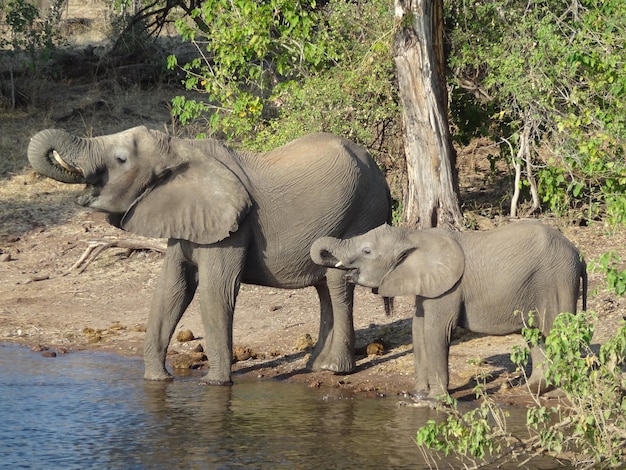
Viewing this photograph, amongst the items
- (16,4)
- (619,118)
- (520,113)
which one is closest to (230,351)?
(619,118)

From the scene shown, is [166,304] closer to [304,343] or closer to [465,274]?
[304,343]

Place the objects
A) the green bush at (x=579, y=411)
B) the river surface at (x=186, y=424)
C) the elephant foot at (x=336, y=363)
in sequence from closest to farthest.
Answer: the green bush at (x=579, y=411) < the river surface at (x=186, y=424) < the elephant foot at (x=336, y=363)

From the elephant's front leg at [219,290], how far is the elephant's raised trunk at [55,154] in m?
1.32

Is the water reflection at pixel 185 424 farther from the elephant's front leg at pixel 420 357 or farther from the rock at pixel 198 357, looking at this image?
the rock at pixel 198 357

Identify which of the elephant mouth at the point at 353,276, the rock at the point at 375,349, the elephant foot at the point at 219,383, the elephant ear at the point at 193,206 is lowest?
the rock at the point at 375,349

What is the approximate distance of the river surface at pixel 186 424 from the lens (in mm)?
8508

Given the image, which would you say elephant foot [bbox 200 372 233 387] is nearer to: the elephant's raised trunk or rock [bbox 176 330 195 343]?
rock [bbox 176 330 195 343]

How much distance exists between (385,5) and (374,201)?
4.28 metres

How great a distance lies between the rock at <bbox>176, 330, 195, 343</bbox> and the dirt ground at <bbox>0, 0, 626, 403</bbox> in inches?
3.5

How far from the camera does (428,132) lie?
14.1 meters

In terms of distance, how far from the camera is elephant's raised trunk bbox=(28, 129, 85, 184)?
9.73 metres

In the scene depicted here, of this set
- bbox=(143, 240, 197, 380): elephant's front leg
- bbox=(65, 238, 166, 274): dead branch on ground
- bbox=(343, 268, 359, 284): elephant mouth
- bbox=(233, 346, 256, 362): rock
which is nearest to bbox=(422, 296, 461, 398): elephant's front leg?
bbox=(343, 268, 359, 284): elephant mouth

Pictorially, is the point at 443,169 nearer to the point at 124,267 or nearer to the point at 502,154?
the point at 502,154

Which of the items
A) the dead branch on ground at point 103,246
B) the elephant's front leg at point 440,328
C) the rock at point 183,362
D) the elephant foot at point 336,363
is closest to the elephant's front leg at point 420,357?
the elephant's front leg at point 440,328
